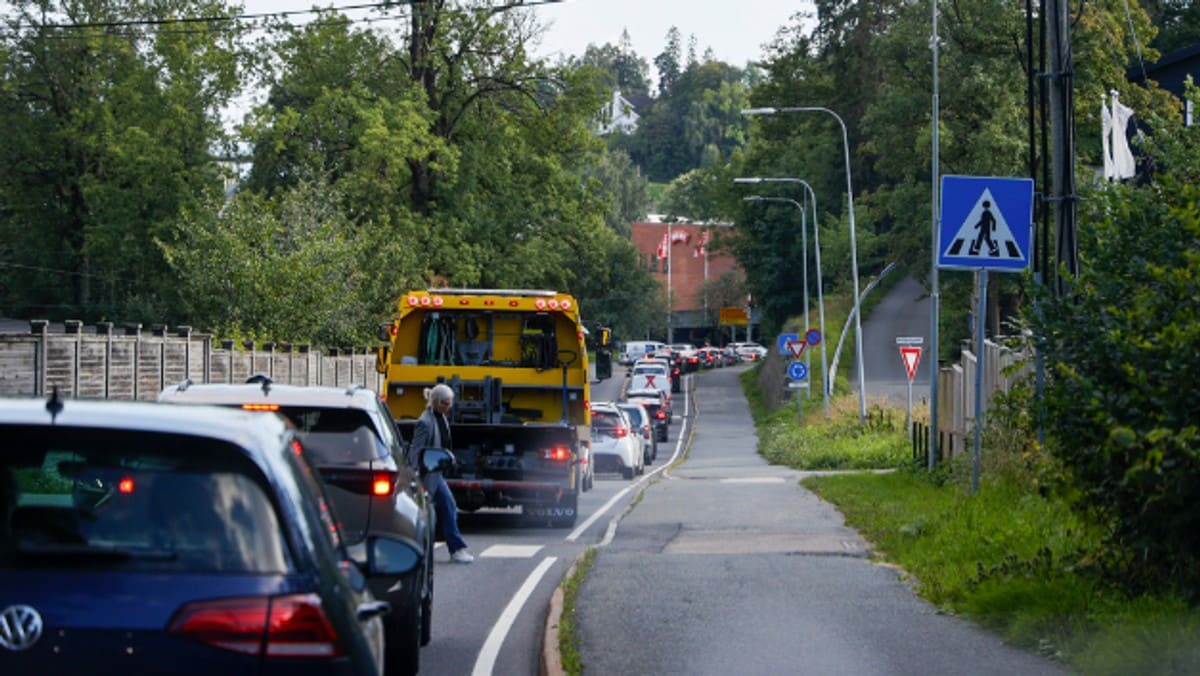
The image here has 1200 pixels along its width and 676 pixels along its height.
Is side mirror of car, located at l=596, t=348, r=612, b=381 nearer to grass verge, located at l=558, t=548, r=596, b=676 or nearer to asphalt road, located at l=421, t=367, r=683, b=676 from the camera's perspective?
asphalt road, located at l=421, t=367, r=683, b=676

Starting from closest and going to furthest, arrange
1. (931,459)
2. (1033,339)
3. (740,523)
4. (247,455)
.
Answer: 1. (247,455)
2. (1033,339)
3. (740,523)
4. (931,459)

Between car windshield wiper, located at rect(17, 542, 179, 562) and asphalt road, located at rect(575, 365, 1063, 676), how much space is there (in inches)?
191

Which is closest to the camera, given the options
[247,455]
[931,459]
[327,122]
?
[247,455]

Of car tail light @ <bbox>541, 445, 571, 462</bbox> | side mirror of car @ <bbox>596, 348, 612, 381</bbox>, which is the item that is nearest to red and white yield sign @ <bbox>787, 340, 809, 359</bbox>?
side mirror of car @ <bbox>596, 348, 612, 381</bbox>

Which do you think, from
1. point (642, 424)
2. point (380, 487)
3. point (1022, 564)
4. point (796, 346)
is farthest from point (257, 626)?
point (796, 346)

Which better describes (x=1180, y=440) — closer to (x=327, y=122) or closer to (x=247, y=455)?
(x=247, y=455)

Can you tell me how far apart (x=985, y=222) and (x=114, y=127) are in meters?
48.2

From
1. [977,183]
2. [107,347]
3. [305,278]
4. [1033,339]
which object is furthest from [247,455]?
[305,278]

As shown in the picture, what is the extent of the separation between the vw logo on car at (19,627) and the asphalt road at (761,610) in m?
5.09

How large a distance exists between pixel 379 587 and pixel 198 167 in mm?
53703

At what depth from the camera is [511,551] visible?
56.4 feet

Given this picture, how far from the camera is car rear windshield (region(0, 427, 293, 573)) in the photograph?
14.6ft

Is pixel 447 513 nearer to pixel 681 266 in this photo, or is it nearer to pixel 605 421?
pixel 605 421

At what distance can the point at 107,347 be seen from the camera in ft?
73.7
